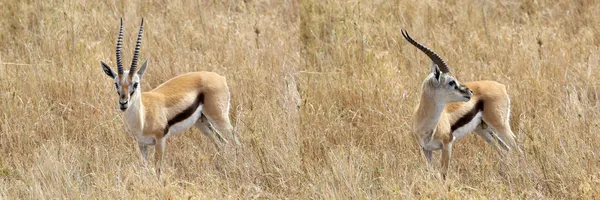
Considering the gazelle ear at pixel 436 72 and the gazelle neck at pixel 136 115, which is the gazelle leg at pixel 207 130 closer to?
the gazelle neck at pixel 136 115

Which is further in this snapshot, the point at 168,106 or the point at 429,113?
the point at 168,106

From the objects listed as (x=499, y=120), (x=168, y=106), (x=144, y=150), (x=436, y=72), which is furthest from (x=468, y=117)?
(x=144, y=150)

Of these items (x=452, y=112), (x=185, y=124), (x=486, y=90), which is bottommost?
(x=185, y=124)

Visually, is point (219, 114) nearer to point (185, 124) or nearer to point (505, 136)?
point (185, 124)

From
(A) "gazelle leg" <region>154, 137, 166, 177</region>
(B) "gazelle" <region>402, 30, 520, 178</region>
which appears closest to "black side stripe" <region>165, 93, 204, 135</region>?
(A) "gazelle leg" <region>154, 137, 166, 177</region>

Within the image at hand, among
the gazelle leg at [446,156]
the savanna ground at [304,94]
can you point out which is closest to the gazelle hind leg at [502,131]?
the savanna ground at [304,94]

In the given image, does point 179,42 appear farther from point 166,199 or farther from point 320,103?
point 166,199

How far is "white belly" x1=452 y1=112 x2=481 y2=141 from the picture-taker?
7.26 metres

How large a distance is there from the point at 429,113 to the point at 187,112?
1.92 m

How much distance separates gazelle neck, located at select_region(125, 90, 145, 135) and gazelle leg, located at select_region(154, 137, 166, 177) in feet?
0.57

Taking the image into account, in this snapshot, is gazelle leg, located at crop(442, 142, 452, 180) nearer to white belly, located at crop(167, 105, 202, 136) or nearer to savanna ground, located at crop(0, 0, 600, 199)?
savanna ground, located at crop(0, 0, 600, 199)

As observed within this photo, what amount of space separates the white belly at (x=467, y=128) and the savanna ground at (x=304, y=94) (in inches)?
8.0

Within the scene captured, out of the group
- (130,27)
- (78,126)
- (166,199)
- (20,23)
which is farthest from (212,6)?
(166,199)

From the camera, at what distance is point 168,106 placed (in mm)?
7496
